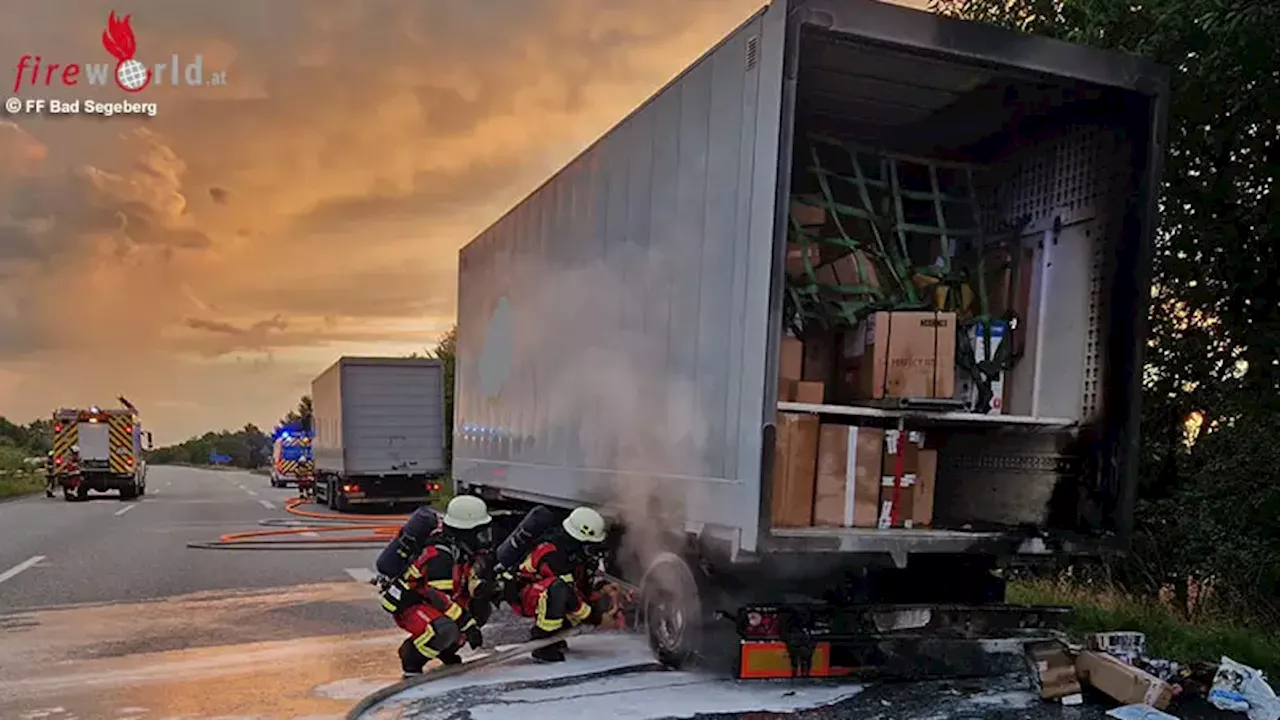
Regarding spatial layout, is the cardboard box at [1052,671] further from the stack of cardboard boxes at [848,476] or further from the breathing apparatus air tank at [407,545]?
the breathing apparatus air tank at [407,545]

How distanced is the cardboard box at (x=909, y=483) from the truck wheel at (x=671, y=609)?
3.55 feet

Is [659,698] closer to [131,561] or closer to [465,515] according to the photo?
[465,515]

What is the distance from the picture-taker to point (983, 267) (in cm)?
629

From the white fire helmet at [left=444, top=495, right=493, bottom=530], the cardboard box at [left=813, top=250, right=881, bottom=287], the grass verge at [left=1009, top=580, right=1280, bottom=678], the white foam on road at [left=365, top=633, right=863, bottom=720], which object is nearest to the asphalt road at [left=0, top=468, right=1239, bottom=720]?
the white foam on road at [left=365, top=633, right=863, bottom=720]

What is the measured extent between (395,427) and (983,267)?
16.5 m

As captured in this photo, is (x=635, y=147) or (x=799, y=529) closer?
(x=799, y=529)

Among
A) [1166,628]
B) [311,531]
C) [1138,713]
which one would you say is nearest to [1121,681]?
[1138,713]

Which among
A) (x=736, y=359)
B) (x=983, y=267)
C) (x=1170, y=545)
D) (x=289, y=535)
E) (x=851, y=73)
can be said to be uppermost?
(x=851, y=73)

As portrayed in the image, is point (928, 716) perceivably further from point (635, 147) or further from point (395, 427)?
point (395, 427)

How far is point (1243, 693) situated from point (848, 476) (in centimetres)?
240

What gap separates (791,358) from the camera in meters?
5.20

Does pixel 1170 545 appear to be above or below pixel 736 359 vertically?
below

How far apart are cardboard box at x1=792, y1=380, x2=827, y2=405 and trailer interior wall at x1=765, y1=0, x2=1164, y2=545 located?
1306 millimetres

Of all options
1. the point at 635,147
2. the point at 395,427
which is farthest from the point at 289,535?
the point at 635,147
